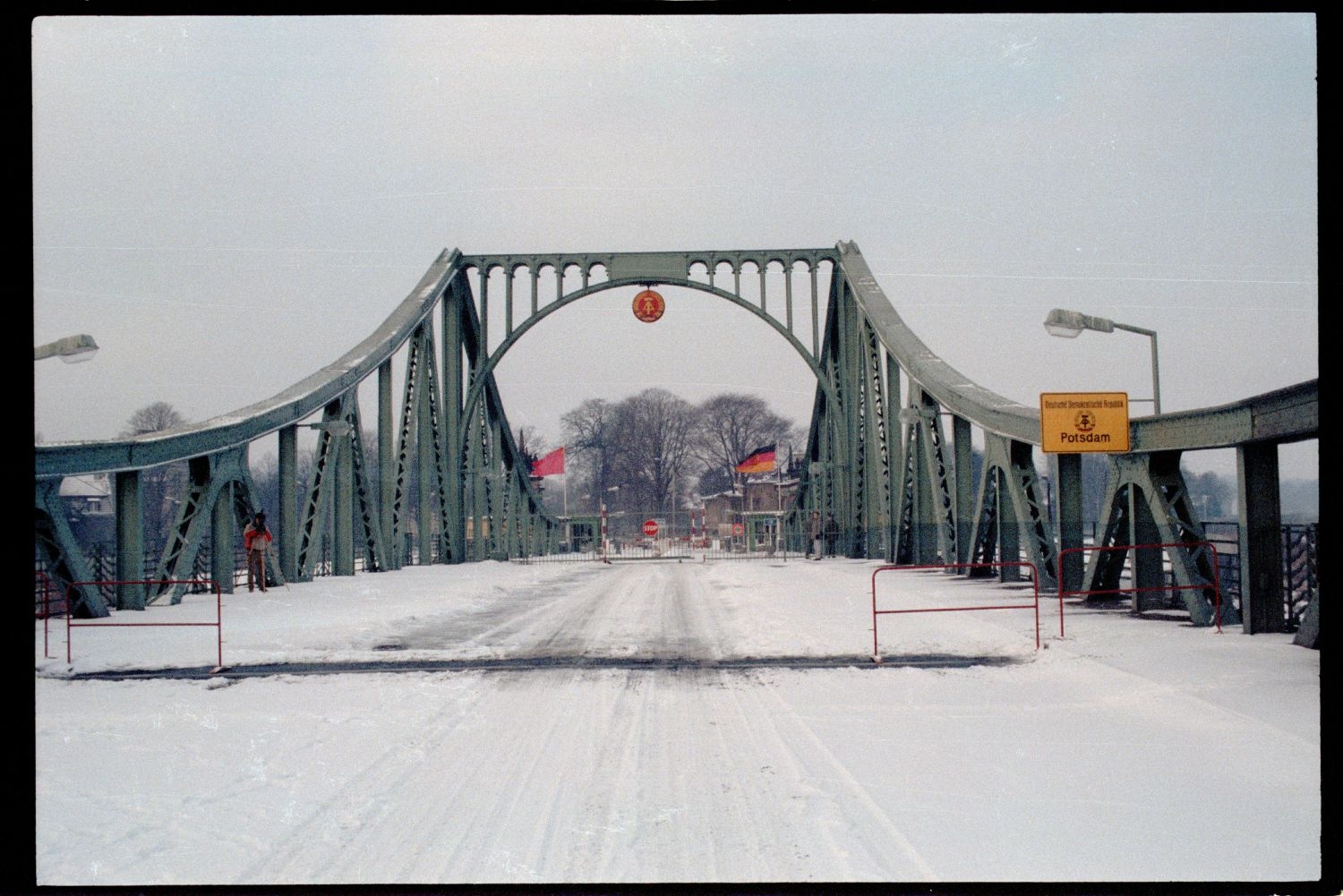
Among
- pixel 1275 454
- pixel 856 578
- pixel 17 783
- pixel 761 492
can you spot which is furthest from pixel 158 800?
pixel 761 492

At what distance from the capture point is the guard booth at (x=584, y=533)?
194ft

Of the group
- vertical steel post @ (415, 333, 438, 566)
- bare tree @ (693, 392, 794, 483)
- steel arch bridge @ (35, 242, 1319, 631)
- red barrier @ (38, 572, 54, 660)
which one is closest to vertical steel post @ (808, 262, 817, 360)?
steel arch bridge @ (35, 242, 1319, 631)

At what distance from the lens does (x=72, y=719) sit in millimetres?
8156

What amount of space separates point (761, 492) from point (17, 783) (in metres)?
67.9

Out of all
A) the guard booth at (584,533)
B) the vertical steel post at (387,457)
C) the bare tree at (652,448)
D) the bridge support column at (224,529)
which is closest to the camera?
the bridge support column at (224,529)

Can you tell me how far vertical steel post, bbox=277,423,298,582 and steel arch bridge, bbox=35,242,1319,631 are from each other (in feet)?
0.15

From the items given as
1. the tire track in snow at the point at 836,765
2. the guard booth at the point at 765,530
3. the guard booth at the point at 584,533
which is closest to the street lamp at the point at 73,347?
the tire track in snow at the point at 836,765

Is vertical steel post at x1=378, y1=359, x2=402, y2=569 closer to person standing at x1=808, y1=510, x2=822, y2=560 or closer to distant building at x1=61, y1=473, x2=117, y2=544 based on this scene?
distant building at x1=61, y1=473, x2=117, y2=544

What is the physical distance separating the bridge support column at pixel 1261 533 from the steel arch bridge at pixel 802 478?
2cm

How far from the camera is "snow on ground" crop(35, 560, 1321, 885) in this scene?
5.07 meters

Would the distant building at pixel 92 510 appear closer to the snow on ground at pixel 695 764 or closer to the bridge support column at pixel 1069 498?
the snow on ground at pixel 695 764

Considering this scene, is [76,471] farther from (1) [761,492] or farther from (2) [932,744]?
(1) [761,492]

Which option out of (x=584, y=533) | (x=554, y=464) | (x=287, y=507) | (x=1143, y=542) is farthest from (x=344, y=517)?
(x=584, y=533)

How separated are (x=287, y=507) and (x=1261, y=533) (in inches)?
754
